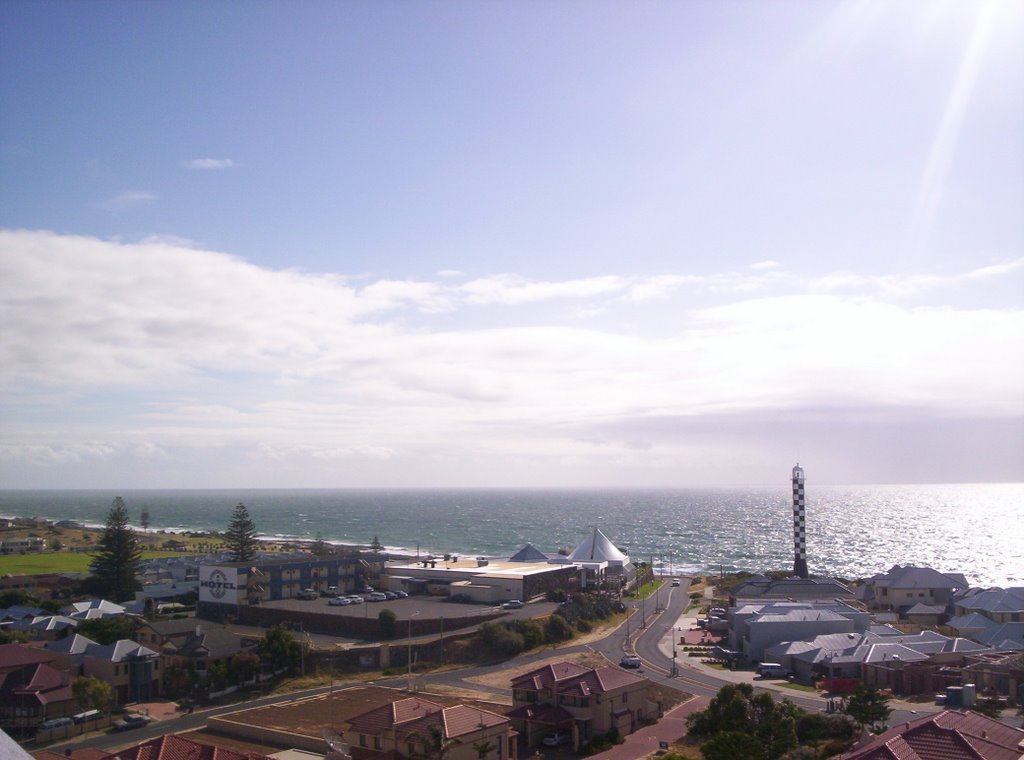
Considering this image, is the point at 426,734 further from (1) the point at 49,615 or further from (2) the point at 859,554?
(2) the point at 859,554

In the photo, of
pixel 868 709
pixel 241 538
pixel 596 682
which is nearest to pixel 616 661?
pixel 596 682

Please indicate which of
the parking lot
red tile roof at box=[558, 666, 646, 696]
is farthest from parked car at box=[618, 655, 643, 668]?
the parking lot

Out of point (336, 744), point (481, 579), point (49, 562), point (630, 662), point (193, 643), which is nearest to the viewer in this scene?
point (336, 744)

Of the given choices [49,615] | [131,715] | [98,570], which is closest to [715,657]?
[131,715]

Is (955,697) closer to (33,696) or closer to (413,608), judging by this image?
(413,608)

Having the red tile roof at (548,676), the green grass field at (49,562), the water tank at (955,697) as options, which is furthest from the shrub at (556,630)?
the green grass field at (49,562)
